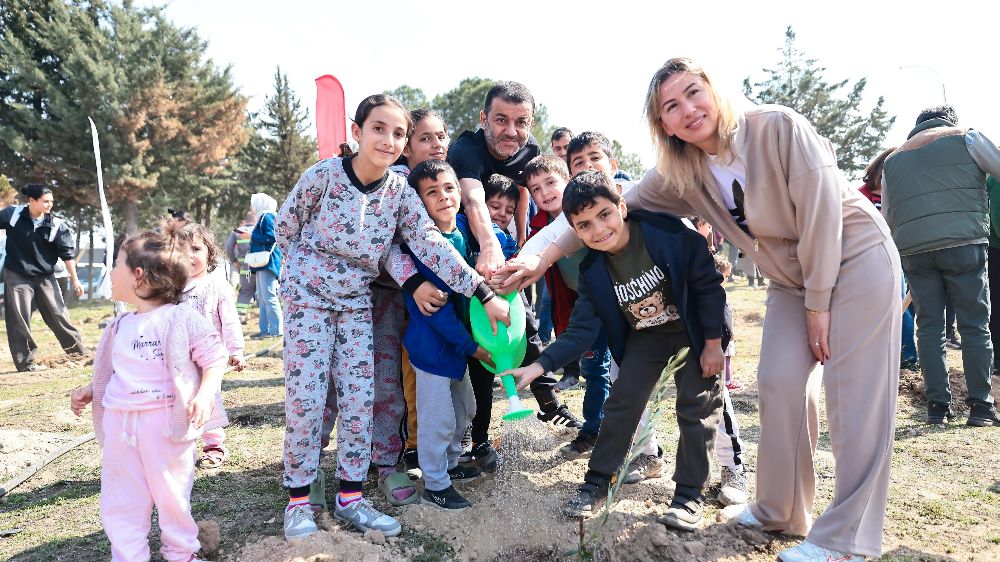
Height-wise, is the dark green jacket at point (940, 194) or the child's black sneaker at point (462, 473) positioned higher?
the dark green jacket at point (940, 194)

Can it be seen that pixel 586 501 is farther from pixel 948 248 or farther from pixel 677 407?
pixel 948 248

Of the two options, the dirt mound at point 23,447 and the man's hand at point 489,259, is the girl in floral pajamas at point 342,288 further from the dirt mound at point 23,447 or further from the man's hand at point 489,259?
the dirt mound at point 23,447

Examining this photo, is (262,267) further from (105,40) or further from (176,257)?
(105,40)

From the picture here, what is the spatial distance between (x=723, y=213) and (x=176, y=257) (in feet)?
7.21

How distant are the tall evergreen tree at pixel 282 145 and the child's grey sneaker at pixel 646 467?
2979 centimetres

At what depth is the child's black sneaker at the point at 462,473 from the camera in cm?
333

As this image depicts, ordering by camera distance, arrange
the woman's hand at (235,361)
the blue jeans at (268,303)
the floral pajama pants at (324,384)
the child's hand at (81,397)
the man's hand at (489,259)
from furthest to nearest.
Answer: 1. the blue jeans at (268,303)
2. the woman's hand at (235,361)
3. the man's hand at (489,259)
4. the floral pajama pants at (324,384)
5. the child's hand at (81,397)

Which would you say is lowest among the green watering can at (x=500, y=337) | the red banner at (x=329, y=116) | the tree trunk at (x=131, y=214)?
the green watering can at (x=500, y=337)

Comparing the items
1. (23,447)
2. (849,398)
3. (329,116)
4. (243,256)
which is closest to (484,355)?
(849,398)

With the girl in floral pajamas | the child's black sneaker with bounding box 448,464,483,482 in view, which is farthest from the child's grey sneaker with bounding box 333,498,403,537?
the child's black sneaker with bounding box 448,464,483,482

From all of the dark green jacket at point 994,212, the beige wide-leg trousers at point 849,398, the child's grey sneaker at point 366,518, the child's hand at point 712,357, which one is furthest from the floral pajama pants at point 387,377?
the dark green jacket at point 994,212

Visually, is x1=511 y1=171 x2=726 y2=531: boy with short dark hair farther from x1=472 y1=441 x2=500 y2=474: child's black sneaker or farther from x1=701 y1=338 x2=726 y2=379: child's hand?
x1=472 y1=441 x2=500 y2=474: child's black sneaker

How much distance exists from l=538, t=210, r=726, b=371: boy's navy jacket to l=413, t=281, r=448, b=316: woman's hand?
A: 0.55m

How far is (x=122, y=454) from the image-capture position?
2.35 metres
